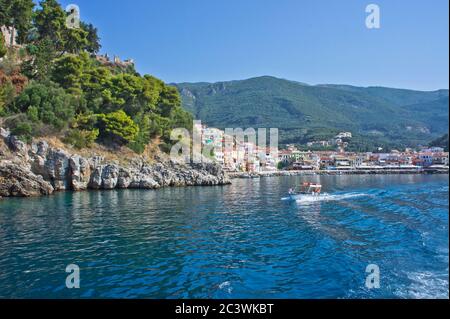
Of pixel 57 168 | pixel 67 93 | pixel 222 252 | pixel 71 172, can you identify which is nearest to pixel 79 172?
pixel 71 172

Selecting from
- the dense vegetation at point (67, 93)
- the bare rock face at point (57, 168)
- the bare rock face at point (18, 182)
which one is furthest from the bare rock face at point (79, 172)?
the bare rock face at point (18, 182)

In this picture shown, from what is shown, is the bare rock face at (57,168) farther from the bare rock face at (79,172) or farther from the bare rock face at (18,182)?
the bare rock face at (18,182)

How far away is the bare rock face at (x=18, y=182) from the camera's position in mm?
29962

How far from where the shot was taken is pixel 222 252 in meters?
13.4

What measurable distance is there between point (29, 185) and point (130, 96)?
20.3 metres

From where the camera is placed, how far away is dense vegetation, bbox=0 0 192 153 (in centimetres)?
3625

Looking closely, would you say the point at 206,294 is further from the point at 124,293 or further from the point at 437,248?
the point at 437,248

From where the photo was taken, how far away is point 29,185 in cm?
3081

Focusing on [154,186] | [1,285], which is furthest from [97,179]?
[1,285]

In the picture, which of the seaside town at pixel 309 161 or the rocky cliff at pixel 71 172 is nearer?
the rocky cliff at pixel 71 172

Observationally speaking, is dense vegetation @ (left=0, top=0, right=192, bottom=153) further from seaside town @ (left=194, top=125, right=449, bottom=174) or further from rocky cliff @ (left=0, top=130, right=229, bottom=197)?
seaside town @ (left=194, top=125, right=449, bottom=174)

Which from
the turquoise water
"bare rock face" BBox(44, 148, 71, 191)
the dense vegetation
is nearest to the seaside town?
the dense vegetation

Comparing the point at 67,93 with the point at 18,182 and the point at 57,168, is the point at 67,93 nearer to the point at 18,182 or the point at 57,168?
the point at 57,168

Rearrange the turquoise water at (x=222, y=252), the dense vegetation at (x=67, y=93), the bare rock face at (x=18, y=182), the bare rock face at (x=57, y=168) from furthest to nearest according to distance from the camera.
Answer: the dense vegetation at (x=67, y=93)
the bare rock face at (x=57, y=168)
the bare rock face at (x=18, y=182)
the turquoise water at (x=222, y=252)
